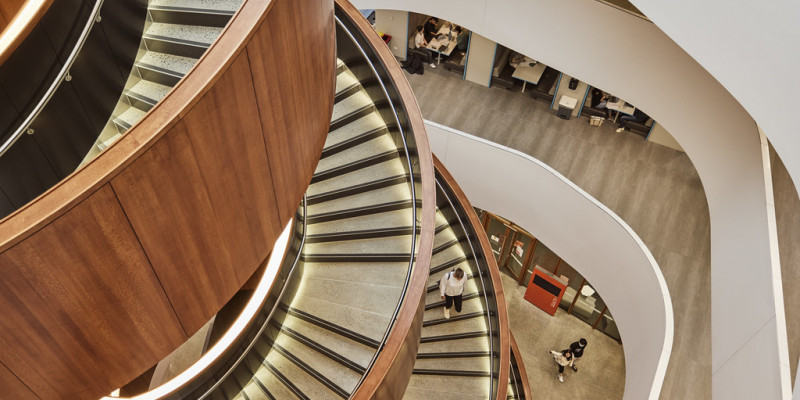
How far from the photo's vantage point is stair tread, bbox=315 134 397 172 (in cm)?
800

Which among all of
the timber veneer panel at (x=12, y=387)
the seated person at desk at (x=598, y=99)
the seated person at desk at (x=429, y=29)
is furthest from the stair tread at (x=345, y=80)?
the seated person at desk at (x=598, y=99)

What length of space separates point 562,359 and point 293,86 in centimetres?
1064

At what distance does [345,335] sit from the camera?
7176mm

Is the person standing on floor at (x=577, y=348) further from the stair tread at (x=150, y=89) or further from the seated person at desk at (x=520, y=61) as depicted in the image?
the stair tread at (x=150, y=89)

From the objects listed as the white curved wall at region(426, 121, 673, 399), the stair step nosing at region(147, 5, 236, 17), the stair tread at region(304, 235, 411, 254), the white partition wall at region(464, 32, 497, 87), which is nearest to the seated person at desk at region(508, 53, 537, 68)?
the white partition wall at region(464, 32, 497, 87)

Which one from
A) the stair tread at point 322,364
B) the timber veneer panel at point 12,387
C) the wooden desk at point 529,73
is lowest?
the timber veneer panel at point 12,387

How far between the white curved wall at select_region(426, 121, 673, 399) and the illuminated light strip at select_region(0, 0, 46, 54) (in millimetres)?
7870

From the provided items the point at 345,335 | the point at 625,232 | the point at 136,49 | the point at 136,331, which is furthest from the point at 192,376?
the point at 625,232

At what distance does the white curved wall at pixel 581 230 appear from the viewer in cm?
896

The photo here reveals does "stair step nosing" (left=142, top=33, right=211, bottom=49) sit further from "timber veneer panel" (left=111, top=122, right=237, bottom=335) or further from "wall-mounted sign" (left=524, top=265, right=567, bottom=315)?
"wall-mounted sign" (left=524, top=265, right=567, bottom=315)

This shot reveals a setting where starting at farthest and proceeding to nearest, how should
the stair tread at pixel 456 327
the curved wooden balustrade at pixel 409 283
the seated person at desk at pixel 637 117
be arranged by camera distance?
the seated person at desk at pixel 637 117, the stair tread at pixel 456 327, the curved wooden balustrade at pixel 409 283

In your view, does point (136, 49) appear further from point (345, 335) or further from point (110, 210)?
point (345, 335)

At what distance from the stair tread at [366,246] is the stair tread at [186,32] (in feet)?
9.97

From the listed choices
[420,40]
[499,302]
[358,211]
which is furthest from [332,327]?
[420,40]
